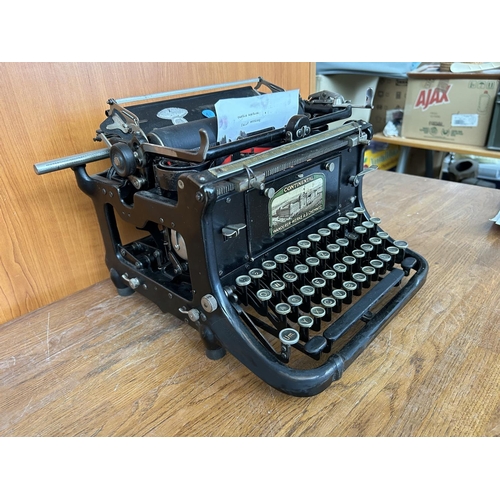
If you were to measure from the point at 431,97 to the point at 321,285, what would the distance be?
2.49 metres

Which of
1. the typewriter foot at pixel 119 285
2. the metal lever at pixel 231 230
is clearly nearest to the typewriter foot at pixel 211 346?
the metal lever at pixel 231 230

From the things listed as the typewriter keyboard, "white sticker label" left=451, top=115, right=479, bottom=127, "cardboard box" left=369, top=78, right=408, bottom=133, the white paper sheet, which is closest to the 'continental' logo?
"white sticker label" left=451, top=115, right=479, bottom=127

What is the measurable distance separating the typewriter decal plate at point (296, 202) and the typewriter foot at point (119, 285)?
0.54 meters

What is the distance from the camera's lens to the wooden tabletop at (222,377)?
36.9 inches

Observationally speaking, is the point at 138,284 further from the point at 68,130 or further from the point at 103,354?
the point at 68,130

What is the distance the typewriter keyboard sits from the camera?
3.49 feet

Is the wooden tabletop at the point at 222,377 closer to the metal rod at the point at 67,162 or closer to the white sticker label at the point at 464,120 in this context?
the metal rod at the point at 67,162

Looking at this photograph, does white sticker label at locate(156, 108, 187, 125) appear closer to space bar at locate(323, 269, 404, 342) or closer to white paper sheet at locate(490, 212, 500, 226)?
space bar at locate(323, 269, 404, 342)

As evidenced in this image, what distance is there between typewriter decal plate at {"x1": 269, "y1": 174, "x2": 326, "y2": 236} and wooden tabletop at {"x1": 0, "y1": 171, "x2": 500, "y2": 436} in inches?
16.3

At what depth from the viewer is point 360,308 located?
1.14 metres

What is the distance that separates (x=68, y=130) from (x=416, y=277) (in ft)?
3.94

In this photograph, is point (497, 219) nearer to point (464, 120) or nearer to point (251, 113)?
point (251, 113)

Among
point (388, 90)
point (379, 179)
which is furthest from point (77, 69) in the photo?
point (388, 90)

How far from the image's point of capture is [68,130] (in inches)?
→ 52.3
